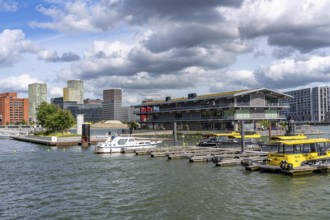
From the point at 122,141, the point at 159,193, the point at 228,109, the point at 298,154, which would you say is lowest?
the point at 159,193

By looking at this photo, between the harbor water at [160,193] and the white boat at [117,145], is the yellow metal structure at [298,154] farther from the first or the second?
the white boat at [117,145]

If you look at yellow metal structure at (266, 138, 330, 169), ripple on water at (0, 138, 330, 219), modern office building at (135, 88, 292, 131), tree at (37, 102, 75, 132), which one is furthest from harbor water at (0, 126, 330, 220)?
modern office building at (135, 88, 292, 131)

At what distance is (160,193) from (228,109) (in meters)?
78.4

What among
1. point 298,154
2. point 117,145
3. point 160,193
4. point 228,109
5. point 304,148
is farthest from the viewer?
point 228,109

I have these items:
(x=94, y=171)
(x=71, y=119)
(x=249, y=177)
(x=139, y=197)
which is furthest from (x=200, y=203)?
(x=71, y=119)

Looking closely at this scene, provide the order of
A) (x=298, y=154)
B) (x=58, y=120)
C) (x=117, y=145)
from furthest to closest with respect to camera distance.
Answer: (x=58, y=120) → (x=117, y=145) → (x=298, y=154)

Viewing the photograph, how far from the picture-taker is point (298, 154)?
34.5 metres

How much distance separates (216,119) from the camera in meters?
106

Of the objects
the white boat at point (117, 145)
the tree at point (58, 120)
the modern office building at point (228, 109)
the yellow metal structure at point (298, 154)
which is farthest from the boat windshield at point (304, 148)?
the tree at point (58, 120)

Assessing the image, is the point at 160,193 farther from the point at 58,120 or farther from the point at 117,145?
the point at 58,120

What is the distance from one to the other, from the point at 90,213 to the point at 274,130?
84134 millimetres

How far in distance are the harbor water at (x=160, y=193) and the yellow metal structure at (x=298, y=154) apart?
1.58 metres

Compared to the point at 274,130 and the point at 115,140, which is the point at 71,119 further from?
the point at 274,130

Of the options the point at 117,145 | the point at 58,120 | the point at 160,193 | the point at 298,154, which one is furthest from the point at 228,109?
the point at 160,193
